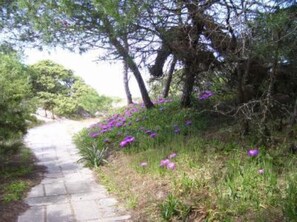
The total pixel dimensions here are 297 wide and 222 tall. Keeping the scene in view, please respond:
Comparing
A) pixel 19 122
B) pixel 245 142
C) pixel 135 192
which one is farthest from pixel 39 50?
pixel 245 142

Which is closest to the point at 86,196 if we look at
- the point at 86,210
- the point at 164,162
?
the point at 86,210

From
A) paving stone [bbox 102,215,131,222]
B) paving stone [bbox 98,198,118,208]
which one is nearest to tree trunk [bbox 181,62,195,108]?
paving stone [bbox 98,198,118,208]

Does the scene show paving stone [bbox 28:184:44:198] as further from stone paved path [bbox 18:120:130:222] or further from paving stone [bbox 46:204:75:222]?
paving stone [bbox 46:204:75:222]

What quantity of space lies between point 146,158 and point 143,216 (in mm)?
1720

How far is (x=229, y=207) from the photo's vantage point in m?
3.58

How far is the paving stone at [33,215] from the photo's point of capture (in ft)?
13.9

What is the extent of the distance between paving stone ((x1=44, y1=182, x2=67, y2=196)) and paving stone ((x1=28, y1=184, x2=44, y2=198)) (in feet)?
0.22

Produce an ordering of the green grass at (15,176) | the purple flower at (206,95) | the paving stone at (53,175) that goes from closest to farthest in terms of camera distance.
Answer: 1. the green grass at (15,176)
2. the paving stone at (53,175)
3. the purple flower at (206,95)

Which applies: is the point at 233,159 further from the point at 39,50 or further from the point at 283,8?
the point at 39,50

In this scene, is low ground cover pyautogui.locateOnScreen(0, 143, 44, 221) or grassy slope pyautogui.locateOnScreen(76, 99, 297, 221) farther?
low ground cover pyautogui.locateOnScreen(0, 143, 44, 221)

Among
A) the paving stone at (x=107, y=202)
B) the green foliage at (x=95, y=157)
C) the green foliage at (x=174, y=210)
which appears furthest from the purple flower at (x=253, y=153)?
the green foliage at (x=95, y=157)

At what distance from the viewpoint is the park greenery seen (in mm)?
3865

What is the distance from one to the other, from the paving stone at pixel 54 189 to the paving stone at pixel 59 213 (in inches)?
22.5

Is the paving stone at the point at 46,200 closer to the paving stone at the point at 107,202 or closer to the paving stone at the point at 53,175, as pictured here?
the paving stone at the point at 107,202
